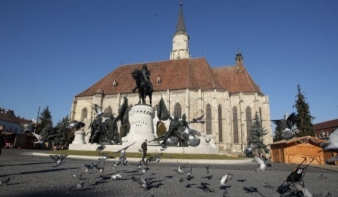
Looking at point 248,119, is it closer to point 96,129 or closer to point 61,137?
point 96,129

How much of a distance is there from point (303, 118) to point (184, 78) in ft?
62.4

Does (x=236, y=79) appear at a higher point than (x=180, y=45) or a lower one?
lower

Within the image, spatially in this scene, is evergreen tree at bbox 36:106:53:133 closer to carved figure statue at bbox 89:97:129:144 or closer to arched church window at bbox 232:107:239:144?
carved figure statue at bbox 89:97:129:144

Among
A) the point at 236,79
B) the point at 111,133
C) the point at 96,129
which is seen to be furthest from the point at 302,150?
the point at 236,79

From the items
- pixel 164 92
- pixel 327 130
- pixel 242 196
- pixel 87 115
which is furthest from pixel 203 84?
pixel 327 130

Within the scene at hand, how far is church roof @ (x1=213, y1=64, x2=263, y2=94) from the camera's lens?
40.8 m

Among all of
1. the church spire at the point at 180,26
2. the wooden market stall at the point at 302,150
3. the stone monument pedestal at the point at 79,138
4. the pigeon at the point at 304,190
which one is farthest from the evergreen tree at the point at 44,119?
the pigeon at the point at 304,190

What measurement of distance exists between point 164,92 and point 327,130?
51851mm

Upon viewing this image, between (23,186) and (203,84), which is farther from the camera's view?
(203,84)

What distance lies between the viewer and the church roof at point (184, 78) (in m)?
40.1

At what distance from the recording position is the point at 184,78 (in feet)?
133

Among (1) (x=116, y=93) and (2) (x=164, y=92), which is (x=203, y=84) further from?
(1) (x=116, y=93)

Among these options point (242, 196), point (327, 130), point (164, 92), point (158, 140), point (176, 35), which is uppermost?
point (176, 35)

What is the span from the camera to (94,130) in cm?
2084
